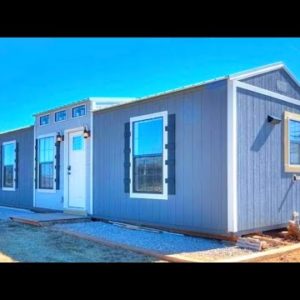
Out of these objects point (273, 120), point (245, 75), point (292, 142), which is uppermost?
point (245, 75)

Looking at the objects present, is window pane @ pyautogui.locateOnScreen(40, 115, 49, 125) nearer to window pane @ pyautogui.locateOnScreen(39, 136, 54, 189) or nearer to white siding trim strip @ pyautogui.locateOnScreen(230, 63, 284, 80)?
window pane @ pyautogui.locateOnScreen(39, 136, 54, 189)

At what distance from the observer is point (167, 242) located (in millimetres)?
6211

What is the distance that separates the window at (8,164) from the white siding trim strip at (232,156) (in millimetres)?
8355

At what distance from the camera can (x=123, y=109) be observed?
830 cm

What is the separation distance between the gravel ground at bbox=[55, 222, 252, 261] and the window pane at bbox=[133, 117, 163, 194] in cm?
89

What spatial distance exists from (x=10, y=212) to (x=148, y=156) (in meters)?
5.76

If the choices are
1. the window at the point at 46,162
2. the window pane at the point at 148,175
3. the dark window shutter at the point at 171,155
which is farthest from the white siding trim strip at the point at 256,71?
the window at the point at 46,162

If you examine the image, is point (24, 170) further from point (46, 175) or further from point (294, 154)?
point (294, 154)

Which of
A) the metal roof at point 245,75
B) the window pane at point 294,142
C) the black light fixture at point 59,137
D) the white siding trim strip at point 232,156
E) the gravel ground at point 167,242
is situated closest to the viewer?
the gravel ground at point 167,242

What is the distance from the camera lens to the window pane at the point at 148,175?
7422 mm

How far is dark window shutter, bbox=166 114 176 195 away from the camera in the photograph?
7.11 metres

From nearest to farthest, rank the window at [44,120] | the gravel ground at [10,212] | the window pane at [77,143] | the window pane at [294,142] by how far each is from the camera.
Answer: the window pane at [294,142] < the window pane at [77,143] < the gravel ground at [10,212] < the window at [44,120]

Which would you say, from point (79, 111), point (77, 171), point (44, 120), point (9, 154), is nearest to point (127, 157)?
point (77, 171)

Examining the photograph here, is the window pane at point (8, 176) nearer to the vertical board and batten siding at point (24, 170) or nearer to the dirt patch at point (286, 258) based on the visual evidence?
the vertical board and batten siding at point (24, 170)
